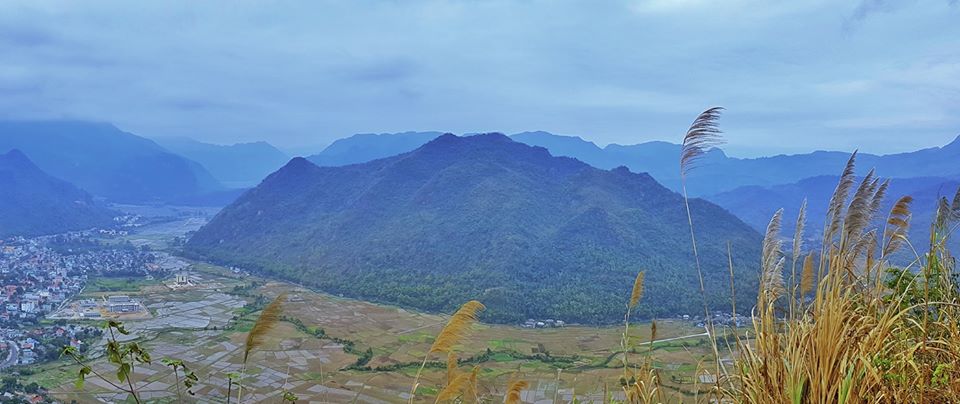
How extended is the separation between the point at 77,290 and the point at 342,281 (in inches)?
754

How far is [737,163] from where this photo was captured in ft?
545

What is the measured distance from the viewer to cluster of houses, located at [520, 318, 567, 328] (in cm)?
3294

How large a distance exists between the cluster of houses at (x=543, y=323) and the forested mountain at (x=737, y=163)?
276ft

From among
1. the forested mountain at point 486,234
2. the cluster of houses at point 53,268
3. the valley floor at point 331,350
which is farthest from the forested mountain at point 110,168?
the valley floor at point 331,350

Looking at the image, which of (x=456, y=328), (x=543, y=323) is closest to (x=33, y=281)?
(x=543, y=323)

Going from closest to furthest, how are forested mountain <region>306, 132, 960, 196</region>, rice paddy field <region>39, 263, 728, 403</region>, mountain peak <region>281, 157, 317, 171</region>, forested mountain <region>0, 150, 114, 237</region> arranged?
rice paddy field <region>39, 263, 728, 403</region> → forested mountain <region>0, 150, 114, 237</region> → mountain peak <region>281, 157, 317, 171</region> → forested mountain <region>306, 132, 960, 196</region>

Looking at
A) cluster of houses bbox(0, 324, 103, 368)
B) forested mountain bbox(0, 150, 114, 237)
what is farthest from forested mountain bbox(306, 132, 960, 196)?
cluster of houses bbox(0, 324, 103, 368)

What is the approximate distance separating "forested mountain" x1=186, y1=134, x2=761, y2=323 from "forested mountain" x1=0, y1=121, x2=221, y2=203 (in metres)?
92.9

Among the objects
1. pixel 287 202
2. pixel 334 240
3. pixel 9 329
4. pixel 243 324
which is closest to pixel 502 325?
pixel 243 324

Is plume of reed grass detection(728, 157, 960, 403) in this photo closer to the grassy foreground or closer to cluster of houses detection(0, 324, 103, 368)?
the grassy foreground

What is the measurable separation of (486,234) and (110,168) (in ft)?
528

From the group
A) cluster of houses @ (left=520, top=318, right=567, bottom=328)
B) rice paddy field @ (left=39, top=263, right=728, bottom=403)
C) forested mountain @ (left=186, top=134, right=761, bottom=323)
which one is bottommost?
cluster of houses @ (left=520, top=318, right=567, bottom=328)

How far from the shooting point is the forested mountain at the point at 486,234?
39281 millimetres

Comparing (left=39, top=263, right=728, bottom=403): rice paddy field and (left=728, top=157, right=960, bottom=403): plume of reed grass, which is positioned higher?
(left=728, top=157, right=960, bottom=403): plume of reed grass
